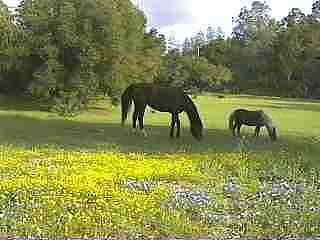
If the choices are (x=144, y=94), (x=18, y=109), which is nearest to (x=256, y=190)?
(x=144, y=94)

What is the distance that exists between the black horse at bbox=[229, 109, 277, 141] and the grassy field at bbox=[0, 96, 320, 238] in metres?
4.16

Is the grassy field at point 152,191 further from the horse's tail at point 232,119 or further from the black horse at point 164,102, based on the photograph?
the horse's tail at point 232,119

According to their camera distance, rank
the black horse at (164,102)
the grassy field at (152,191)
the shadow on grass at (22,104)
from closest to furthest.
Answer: the grassy field at (152,191)
the black horse at (164,102)
the shadow on grass at (22,104)

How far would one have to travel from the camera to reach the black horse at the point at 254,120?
2256 centimetres

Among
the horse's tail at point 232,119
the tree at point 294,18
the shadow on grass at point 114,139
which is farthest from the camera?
the tree at point 294,18

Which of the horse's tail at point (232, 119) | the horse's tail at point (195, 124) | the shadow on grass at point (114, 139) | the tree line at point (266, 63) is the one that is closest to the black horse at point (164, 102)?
the horse's tail at point (195, 124)

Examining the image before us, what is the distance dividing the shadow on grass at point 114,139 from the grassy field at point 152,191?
0.86 ft

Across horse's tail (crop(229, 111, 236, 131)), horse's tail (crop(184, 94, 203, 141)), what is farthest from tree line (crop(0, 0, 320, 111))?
horse's tail (crop(184, 94, 203, 141))

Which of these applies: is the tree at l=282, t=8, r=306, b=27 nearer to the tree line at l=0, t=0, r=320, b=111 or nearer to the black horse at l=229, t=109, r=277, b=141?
the tree line at l=0, t=0, r=320, b=111

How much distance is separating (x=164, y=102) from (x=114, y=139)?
123 inches

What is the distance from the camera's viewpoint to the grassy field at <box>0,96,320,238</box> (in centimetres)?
782

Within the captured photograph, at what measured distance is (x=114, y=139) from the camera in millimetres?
21125

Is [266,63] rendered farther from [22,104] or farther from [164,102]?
[164,102]

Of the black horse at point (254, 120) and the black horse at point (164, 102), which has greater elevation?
the black horse at point (164, 102)
